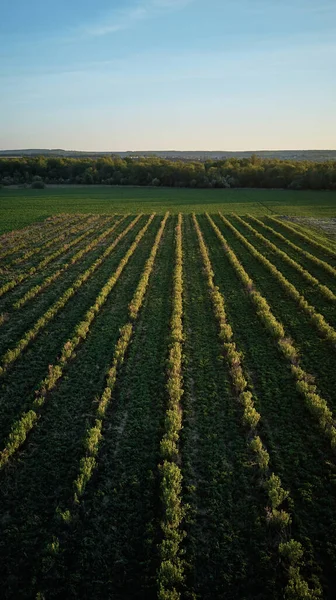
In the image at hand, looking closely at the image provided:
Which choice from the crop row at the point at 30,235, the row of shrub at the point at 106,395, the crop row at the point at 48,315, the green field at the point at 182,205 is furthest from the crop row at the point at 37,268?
the green field at the point at 182,205

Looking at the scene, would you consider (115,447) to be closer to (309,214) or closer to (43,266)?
(43,266)

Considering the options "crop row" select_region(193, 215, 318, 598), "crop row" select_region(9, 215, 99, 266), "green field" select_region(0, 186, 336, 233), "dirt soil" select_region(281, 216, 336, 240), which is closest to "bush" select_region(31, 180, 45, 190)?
"green field" select_region(0, 186, 336, 233)

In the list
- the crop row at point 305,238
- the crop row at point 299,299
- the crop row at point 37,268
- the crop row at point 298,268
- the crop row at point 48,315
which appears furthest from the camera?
the crop row at point 305,238

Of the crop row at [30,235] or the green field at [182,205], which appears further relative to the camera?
the green field at [182,205]

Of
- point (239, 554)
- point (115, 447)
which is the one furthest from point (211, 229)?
point (239, 554)

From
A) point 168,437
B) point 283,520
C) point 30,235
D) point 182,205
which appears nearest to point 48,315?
point 168,437

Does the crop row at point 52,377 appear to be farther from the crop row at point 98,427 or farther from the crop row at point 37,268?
the crop row at point 37,268
